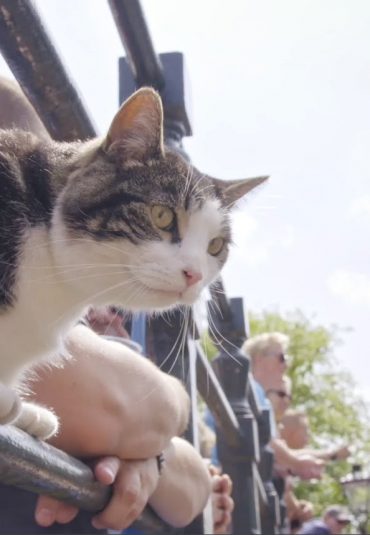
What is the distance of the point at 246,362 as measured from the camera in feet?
7.97

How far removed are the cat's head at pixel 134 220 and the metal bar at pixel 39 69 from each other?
3.5 inches

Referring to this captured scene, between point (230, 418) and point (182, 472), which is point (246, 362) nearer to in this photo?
point (230, 418)

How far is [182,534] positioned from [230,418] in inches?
28.0

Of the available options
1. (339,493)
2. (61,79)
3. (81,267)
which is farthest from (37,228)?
(339,493)

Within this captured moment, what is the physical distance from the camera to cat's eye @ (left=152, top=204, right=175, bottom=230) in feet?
3.89

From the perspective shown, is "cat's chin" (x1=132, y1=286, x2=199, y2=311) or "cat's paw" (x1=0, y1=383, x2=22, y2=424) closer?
"cat's paw" (x1=0, y1=383, x2=22, y2=424)

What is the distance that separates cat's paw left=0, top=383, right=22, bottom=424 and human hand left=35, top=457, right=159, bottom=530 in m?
0.23

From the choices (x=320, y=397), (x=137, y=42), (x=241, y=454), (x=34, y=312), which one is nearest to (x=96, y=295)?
(x=34, y=312)

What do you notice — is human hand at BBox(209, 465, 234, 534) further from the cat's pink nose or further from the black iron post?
the cat's pink nose

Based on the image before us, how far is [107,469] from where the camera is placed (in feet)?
3.25

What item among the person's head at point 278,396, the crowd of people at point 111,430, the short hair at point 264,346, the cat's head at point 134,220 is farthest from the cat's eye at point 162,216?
the person's head at point 278,396

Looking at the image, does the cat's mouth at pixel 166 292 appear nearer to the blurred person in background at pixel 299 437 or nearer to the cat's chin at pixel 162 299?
the cat's chin at pixel 162 299

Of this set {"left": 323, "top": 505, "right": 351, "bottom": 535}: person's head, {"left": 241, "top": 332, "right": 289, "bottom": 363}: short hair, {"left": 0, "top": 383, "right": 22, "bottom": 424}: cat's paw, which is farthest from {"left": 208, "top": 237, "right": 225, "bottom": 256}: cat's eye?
{"left": 323, "top": 505, "right": 351, "bottom": 535}: person's head

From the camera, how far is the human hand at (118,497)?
1.00 m
